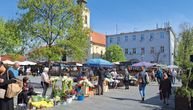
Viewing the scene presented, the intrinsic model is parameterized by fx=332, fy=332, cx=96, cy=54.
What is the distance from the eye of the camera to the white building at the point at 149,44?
231ft

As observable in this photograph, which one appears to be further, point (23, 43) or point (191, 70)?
point (23, 43)

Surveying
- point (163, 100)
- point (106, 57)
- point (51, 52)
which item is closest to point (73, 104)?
point (163, 100)

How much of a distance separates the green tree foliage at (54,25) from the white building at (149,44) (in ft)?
154

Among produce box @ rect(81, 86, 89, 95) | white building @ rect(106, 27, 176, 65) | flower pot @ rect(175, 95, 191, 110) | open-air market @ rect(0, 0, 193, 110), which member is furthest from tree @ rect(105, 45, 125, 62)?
flower pot @ rect(175, 95, 191, 110)

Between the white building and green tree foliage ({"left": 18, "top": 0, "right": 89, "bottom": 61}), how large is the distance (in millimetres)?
46930

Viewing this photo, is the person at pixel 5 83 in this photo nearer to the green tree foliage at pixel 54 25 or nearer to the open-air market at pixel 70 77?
the open-air market at pixel 70 77

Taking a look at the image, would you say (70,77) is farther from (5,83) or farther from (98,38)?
(98,38)

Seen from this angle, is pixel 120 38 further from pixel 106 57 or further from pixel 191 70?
pixel 191 70

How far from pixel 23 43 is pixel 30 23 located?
1735 millimetres

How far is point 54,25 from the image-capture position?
2462 cm

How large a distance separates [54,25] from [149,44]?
50.6 m

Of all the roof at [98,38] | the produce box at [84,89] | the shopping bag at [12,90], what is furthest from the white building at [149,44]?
the shopping bag at [12,90]

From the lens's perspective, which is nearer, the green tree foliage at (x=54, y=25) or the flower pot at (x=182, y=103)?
the flower pot at (x=182, y=103)

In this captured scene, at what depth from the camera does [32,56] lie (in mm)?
25891
